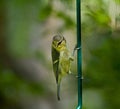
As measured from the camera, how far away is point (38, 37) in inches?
39.8

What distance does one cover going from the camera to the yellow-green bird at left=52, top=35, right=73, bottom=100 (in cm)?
97

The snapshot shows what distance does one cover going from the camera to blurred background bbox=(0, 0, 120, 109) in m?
0.98

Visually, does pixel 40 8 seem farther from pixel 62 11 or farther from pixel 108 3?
pixel 108 3

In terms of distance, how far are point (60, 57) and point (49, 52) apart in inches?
1.9

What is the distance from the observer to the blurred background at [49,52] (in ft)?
3.21

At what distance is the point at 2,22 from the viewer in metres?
1.01

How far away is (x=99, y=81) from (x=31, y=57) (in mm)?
231

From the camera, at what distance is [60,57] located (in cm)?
97

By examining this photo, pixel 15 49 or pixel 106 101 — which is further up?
pixel 15 49

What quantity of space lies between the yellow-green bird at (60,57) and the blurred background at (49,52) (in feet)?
0.05

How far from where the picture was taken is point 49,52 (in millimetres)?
998

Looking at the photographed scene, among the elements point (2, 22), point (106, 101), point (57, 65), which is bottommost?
point (106, 101)

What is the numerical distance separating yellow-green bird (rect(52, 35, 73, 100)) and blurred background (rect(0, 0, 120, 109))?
0.6 inches

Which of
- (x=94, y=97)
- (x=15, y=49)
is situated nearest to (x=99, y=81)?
(x=94, y=97)
